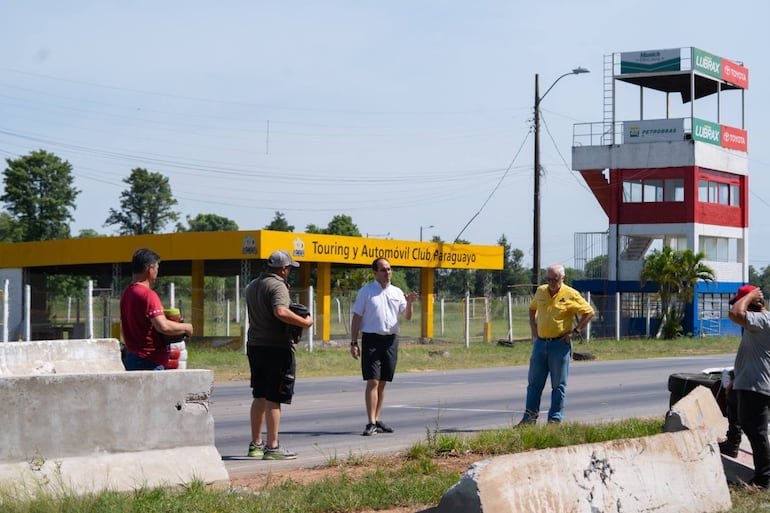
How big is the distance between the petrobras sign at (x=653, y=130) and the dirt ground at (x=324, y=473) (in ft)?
149

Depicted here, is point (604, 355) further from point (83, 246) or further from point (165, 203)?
point (165, 203)

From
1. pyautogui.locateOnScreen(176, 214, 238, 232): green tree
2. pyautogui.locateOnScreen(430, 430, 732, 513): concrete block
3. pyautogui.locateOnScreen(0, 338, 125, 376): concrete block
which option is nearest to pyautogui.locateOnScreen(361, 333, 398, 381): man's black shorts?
pyautogui.locateOnScreen(0, 338, 125, 376): concrete block

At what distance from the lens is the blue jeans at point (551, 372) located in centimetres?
1202

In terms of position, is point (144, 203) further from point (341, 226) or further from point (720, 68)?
point (720, 68)

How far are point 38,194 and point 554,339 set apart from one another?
66626 millimetres

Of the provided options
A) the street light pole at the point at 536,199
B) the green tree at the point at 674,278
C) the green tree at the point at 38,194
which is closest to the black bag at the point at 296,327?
the street light pole at the point at 536,199

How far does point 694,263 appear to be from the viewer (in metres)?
48.4

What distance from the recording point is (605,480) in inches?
289

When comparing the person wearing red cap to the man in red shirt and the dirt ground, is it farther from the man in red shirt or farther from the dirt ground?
the man in red shirt

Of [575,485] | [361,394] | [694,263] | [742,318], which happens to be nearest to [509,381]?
[361,394]

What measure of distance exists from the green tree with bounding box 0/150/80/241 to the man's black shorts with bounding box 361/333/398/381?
64.2 m

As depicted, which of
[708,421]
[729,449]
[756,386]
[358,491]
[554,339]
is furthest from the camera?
[554,339]

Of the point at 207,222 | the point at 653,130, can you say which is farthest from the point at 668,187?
the point at 207,222

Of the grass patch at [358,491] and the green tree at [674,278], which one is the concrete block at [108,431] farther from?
the green tree at [674,278]
